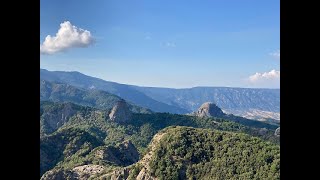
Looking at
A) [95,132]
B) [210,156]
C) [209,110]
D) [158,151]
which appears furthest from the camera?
[209,110]

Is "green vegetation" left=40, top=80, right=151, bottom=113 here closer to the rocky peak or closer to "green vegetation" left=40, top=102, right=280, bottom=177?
the rocky peak

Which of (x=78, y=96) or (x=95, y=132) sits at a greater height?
(x=78, y=96)

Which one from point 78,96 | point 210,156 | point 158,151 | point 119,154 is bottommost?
point 119,154

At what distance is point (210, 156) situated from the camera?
4069 centimetres

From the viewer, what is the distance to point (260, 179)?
35219mm

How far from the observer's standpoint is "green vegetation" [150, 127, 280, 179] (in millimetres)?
36594

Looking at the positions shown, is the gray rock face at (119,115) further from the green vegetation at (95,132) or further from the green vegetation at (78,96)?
the green vegetation at (78,96)

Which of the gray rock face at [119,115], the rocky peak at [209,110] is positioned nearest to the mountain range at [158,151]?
the gray rock face at [119,115]

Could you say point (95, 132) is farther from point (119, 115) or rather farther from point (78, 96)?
point (78, 96)

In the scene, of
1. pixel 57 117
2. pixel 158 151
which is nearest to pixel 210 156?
pixel 158 151

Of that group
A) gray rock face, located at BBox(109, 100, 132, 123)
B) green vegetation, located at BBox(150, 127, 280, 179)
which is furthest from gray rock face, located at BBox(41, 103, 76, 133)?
green vegetation, located at BBox(150, 127, 280, 179)
